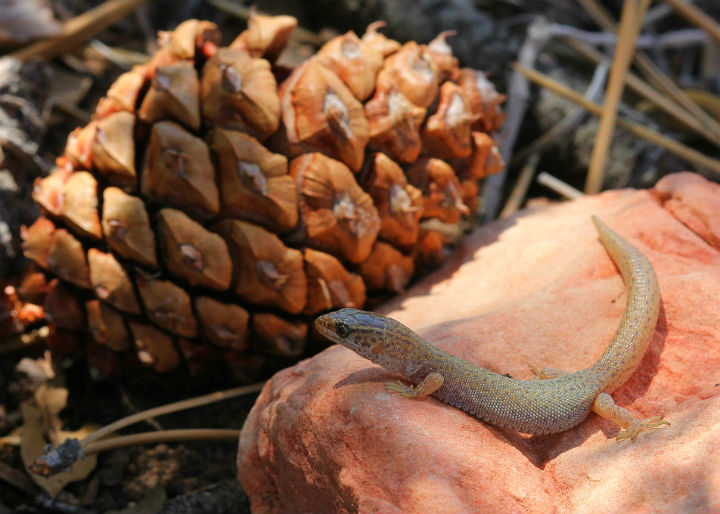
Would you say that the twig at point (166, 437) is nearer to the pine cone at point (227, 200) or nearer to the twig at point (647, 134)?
the pine cone at point (227, 200)

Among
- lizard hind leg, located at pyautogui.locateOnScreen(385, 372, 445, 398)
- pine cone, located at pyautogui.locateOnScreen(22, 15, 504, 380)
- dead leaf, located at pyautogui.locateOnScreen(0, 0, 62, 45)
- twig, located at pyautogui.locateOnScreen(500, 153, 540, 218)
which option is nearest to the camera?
lizard hind leg, located at pyautogui.locateOnScreen(385, 372, 445, 398)

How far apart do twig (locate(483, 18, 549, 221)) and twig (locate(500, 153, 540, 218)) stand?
0.07 m

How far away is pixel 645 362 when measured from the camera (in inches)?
73.6

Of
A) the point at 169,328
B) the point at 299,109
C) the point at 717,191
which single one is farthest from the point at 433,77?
the point at 169,328

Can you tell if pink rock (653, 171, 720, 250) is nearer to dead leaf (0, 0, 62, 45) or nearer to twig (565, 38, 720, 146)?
twig (565, 38, 720, 146)

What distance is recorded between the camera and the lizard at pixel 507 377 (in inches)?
68.1

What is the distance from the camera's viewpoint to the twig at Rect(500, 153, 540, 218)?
3365 mm

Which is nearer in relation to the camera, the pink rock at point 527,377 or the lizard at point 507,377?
the pink rock at point 527,377

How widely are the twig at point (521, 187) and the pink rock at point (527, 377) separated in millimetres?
810

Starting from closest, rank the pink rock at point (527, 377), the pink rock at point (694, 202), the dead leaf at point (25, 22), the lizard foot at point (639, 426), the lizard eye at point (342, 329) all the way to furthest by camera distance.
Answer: the pink rock at point (527, 377) → the lizard foot at point (639, 426) → the lizard eye at point (342, 329) → the pink rock at point (694, 202) → the dead leaf at point (25, 22)

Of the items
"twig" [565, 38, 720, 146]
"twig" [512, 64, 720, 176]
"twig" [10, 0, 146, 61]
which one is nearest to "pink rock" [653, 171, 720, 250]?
"twig" [512, 64, 720, 176]

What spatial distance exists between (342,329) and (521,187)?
2.00 meters

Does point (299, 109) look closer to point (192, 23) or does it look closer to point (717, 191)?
point (192, 23)

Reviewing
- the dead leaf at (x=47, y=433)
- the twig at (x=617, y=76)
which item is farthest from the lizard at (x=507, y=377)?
the twig at (x=617, y=76)
